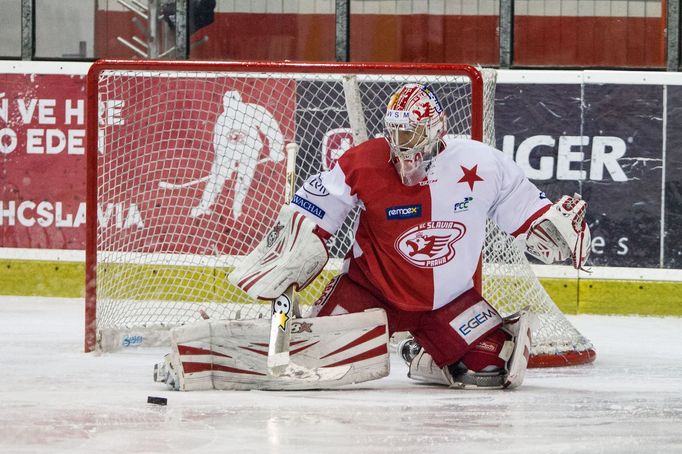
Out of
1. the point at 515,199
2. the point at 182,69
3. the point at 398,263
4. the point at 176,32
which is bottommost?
the point at 398,263

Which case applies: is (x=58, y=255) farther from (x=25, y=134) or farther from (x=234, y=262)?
(x=234, y=262)

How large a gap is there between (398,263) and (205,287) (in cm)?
201

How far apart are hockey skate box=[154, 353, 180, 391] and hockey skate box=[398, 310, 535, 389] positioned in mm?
820

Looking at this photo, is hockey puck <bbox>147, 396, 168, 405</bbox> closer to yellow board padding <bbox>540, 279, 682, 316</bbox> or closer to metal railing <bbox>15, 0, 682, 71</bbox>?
yellow board padding <bbox>540, 279, 682, 316</bbox>

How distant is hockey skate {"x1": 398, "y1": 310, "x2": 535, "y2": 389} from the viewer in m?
4.40

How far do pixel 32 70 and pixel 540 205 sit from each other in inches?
145

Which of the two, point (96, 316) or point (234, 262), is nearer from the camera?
point (96, 316)

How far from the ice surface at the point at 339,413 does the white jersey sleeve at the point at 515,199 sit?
21.2 inches

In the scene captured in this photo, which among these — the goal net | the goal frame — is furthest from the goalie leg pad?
the goal net

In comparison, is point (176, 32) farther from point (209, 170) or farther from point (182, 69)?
point (182, 69)

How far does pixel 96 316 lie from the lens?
17.8 feet

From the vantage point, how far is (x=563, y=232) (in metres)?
4.47

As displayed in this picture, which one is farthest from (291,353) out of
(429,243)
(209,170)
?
(209,170)

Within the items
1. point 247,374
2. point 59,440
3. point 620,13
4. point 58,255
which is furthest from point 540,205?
point 58,255
